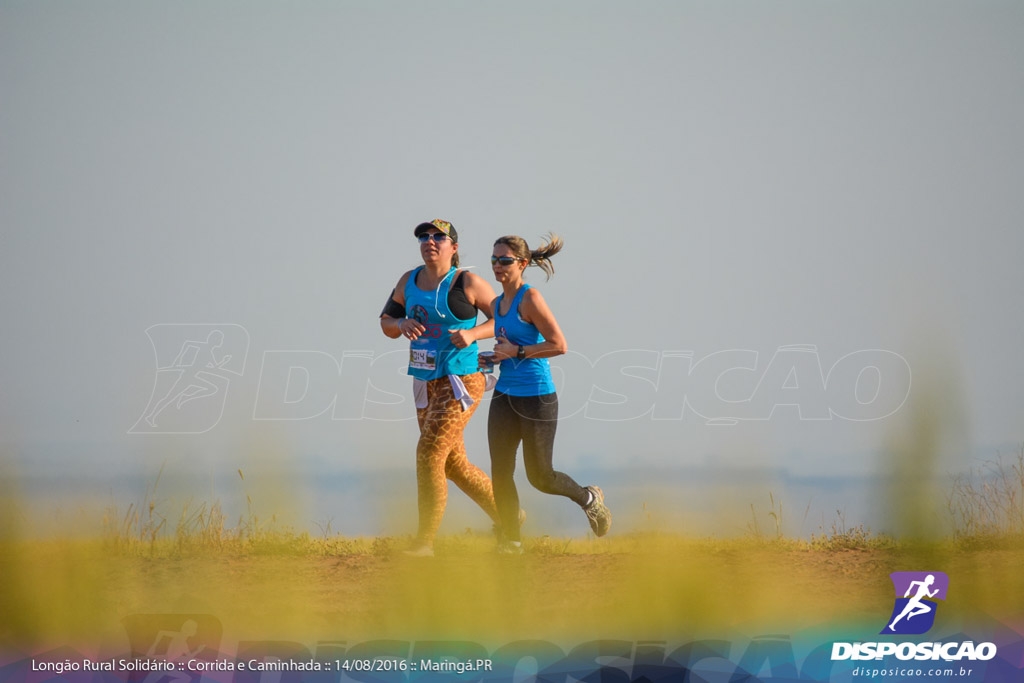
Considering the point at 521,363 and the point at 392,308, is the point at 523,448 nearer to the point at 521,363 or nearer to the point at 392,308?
the point at 521,363

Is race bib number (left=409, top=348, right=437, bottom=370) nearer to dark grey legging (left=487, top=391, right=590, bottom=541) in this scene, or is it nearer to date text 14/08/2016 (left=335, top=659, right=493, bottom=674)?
dark grey legging (left=487, top=391, right=590, bottom=541)

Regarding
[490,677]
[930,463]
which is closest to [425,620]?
[490,677]

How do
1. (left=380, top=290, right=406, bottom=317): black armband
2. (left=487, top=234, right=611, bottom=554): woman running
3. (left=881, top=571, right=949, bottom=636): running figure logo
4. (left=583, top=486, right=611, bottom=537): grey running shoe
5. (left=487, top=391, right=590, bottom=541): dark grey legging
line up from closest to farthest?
(left=881, top=571, right=949, bottom=636): running figure logo → (left=487, top=234, right=611, bottom=554): woman running → (left=487, top=391, right=590, bottom=541): dark grey legging → (left=380, top=290, right=406, bottom=317): black armband → (left=583, top=486, right=611, bottom=537): grey running shoe

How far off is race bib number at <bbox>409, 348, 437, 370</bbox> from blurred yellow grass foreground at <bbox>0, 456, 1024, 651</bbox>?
50.6 inches

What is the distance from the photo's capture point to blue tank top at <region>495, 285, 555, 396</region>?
23.9 ft

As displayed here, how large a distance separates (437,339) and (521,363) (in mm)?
629

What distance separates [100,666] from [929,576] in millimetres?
5321

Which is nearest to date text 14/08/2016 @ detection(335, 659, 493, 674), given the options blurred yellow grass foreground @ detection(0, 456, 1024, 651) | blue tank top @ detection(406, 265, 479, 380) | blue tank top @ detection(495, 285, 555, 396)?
blurred yellow grass foreground @ detection(0, 456, 1024, 651)

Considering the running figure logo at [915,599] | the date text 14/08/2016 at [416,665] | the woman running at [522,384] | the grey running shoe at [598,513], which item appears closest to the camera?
the date text 14/08/2016 at [416,665]

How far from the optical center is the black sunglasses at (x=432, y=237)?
7402mm

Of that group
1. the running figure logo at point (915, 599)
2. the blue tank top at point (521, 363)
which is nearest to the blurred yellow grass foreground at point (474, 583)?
the running figure logo at point (915, 599)

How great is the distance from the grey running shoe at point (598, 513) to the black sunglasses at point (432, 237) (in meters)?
2.16

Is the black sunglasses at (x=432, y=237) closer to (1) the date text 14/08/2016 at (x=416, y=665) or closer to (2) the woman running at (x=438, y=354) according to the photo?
(2) the woman running at (x=438, y=354)

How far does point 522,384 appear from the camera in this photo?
7.33m
